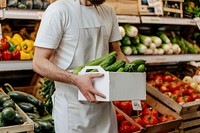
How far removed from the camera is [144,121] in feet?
10.8

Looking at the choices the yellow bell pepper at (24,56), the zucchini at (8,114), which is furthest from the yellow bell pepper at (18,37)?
the zucchini at (8,114)

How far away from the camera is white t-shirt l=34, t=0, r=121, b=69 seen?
1.88 meters

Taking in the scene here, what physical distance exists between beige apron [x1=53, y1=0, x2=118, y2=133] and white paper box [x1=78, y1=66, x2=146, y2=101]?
0.17 m

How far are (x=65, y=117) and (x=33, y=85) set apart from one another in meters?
1.54

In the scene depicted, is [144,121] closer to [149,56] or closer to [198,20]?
[149,56]

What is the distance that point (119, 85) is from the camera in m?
1.75

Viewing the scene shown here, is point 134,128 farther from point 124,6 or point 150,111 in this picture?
point 124,6

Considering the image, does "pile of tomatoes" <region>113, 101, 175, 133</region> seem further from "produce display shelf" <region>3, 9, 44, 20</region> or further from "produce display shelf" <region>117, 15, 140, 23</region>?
"produce display shelf" <region>3, 9, 44, 20</region>

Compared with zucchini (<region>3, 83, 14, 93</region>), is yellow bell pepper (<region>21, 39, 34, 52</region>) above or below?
above

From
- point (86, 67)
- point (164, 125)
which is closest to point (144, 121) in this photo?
point (164, 125)

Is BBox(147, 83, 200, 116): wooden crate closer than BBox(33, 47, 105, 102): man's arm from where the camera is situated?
No

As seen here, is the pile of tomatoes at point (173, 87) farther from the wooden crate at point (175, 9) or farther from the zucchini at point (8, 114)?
the zucchini at point (8, 114)

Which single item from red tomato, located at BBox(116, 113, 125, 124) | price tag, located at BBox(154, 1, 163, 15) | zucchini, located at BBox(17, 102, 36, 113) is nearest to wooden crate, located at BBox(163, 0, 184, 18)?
price tag, located at BBox(154, 1, 163, 15)

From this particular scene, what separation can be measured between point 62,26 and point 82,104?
17.8 inches
